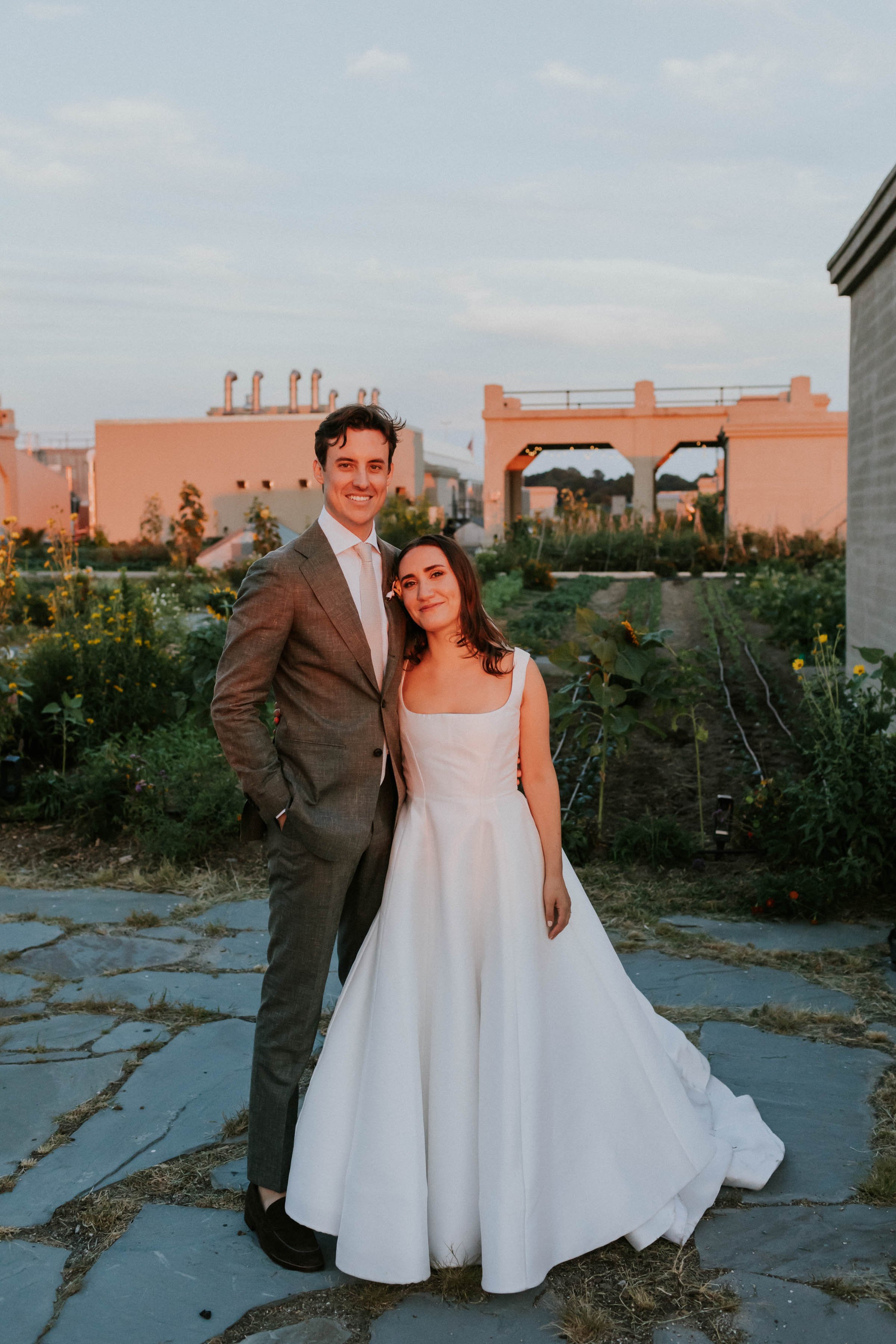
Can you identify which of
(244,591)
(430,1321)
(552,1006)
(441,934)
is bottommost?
(430,1321)

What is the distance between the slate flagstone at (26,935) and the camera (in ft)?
14.6

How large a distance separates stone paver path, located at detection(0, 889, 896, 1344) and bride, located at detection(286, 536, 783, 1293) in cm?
14

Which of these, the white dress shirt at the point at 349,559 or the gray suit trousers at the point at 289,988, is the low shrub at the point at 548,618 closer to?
the white dress shirt at the point at 349,559

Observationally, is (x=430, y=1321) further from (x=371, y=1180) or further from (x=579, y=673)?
(x=579, y=673)

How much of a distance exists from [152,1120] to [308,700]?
1.42m

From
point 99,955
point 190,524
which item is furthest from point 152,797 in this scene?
point 190,524

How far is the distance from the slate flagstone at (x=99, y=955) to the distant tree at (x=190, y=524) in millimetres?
27675

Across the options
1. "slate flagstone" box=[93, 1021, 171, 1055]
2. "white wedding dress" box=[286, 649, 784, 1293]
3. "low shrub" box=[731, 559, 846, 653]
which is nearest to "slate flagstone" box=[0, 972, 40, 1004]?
"slate flagstone" box=[93, 1021, 171, 1055]

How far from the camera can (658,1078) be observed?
2.62 metres

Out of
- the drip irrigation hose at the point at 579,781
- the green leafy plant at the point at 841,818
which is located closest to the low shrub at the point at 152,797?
the drip irrigation hose at the point at 579,781

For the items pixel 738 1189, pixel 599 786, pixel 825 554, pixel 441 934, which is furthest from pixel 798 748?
pixel 825 554

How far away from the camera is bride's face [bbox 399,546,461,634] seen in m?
2.55

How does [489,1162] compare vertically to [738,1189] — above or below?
above

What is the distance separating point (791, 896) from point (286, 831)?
2904 millimetres
